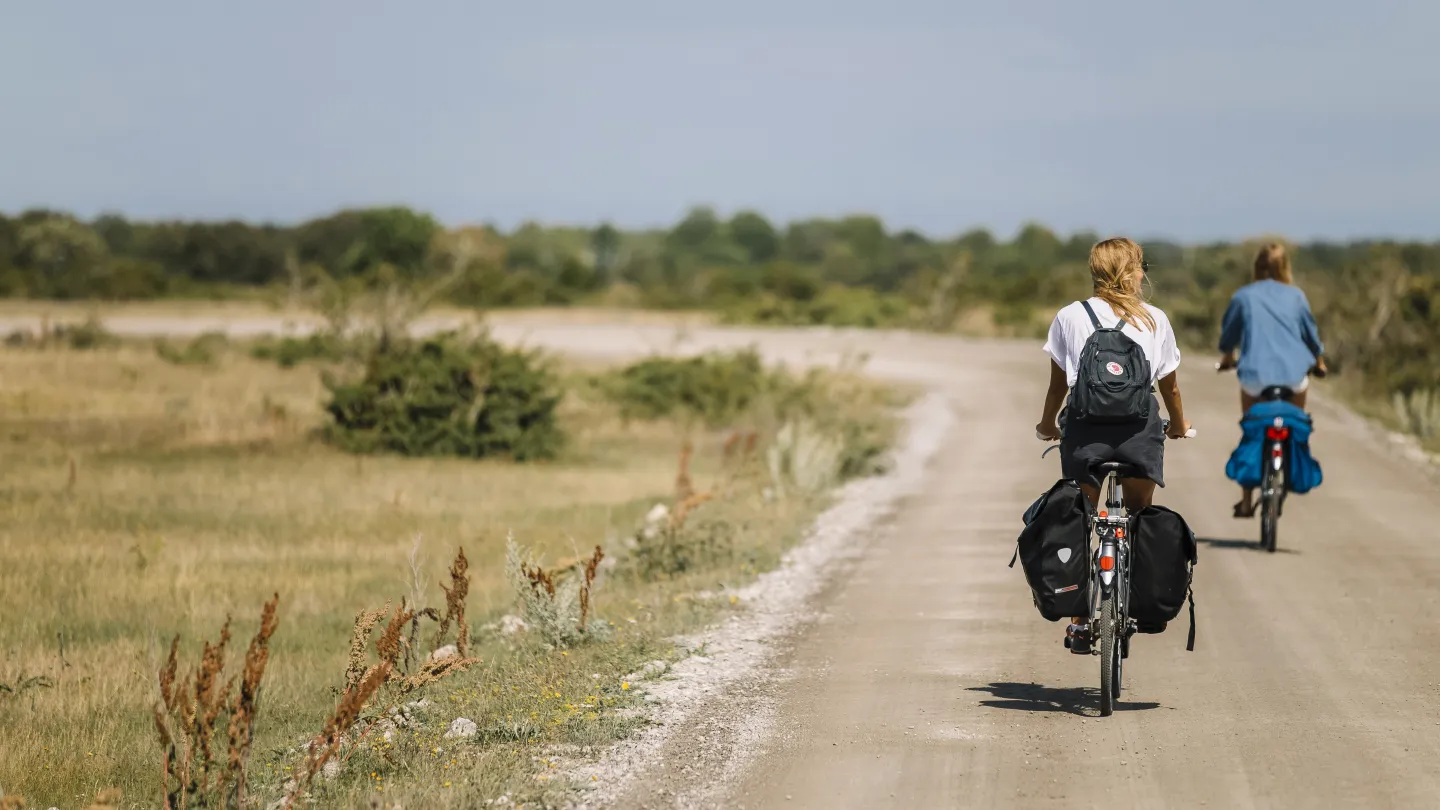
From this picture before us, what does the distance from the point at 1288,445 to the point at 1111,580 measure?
19.4ft

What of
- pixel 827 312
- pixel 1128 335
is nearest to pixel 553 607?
pixel 1128 335

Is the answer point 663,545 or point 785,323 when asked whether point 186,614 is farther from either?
point 785,323

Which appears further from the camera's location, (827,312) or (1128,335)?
(827,312)

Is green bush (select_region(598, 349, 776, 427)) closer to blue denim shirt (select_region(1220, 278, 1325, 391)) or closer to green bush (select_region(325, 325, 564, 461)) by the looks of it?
green bush (select_region(325, 325, 564, 461))

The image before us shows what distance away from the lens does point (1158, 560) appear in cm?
805

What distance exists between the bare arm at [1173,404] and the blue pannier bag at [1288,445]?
492 centimetres

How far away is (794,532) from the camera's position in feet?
50.6

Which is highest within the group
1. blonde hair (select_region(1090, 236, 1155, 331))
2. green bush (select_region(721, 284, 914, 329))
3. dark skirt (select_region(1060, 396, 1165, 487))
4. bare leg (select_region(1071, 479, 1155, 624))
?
blonde hair (select_region(1090, 236, 1155, 331))

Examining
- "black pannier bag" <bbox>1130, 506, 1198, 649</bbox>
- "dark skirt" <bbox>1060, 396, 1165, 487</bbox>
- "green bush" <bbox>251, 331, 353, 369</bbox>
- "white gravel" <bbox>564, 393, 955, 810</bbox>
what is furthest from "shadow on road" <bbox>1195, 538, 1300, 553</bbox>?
"green bush" <bbox>251, 331, 353, 369</bbox>

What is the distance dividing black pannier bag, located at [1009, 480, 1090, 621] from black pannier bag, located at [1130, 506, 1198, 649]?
0.26 meters

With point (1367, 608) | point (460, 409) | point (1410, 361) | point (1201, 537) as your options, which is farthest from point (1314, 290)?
point (1367, 608)

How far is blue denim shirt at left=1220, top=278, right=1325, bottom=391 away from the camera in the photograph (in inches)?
519

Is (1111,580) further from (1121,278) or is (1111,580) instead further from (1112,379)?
(1121,278)

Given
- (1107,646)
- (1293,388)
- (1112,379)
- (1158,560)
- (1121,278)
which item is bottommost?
(1107,646)
